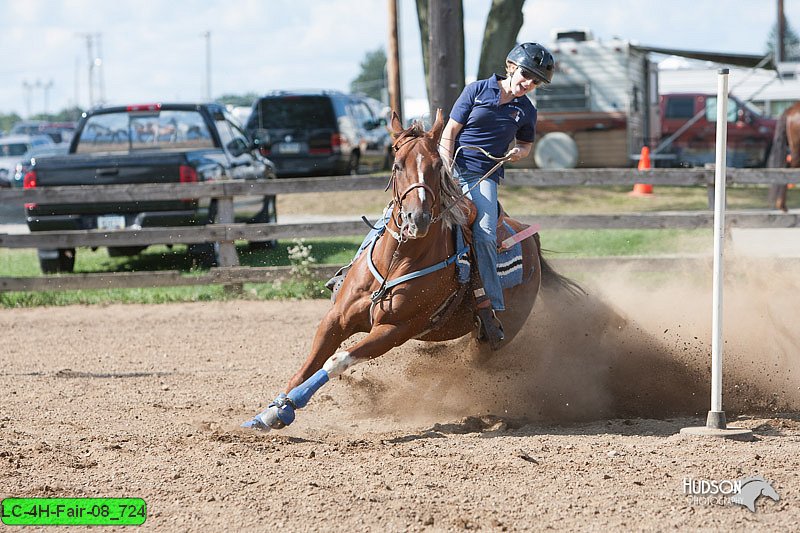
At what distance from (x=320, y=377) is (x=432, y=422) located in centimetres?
100

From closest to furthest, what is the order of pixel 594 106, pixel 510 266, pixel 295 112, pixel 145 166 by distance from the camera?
pixel 510 266, pixel 145 166, pixel 295 112, pixel 594 106

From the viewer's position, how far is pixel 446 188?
5945mm

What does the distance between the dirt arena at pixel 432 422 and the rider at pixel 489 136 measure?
2.74 ft

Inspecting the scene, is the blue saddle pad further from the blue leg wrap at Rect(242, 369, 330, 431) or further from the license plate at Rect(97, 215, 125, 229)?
the license plate at Rect(97, 215, 125, 229)

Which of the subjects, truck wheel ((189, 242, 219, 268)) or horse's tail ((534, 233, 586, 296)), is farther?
truck wheel ((189, 242, 219, 268))

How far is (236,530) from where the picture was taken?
13.8ft

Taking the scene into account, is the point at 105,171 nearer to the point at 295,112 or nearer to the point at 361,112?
the point at 295,112

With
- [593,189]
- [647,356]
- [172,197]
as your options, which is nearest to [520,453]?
[647,356]

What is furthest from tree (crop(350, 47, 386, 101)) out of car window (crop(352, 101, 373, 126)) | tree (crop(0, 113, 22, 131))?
car window (crop(352, 101, 373, 126))

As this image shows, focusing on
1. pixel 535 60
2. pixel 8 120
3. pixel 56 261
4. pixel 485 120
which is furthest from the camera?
pixel 8 120

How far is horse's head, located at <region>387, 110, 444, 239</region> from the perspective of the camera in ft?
17.9

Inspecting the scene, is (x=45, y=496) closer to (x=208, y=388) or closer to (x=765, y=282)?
(x=208, y=388)

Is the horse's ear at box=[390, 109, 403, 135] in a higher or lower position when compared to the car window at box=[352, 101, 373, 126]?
lower

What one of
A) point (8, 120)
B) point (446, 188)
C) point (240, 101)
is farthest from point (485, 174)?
point (8, 120)
